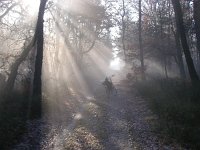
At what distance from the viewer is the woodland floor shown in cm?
1192

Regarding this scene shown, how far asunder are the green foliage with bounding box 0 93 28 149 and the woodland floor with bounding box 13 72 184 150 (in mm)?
349

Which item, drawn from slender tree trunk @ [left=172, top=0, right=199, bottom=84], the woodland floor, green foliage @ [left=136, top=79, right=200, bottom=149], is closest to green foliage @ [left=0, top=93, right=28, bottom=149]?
the woodland floor

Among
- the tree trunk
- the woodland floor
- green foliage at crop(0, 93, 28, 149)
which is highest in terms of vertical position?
the tree trunk

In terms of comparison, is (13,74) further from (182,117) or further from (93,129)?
(182,117)

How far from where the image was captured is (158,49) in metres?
43.7

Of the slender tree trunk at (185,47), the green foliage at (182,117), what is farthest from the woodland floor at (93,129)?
the slender tree trunk at (185,47)

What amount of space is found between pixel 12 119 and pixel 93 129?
3520 mm

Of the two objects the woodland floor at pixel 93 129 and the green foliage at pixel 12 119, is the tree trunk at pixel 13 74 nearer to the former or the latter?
the green foliage at pixel 12 119

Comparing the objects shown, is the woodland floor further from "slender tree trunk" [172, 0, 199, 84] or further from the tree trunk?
"slender tree trunk" [172, 0, 199, 84]

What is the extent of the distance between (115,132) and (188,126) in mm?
3012

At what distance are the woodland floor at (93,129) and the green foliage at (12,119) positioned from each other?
1.14 feet

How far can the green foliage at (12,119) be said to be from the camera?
38.7 ft

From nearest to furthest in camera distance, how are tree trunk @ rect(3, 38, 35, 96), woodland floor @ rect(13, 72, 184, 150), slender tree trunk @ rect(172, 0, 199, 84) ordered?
woodland floor @ rect(13, 72, 184, 150)
tree trunk @ rect(3, 38, 35, 96)
slender tree trunk @ rect(172, 0, 199, 84)

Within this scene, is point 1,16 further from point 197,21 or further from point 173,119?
point 197,21
